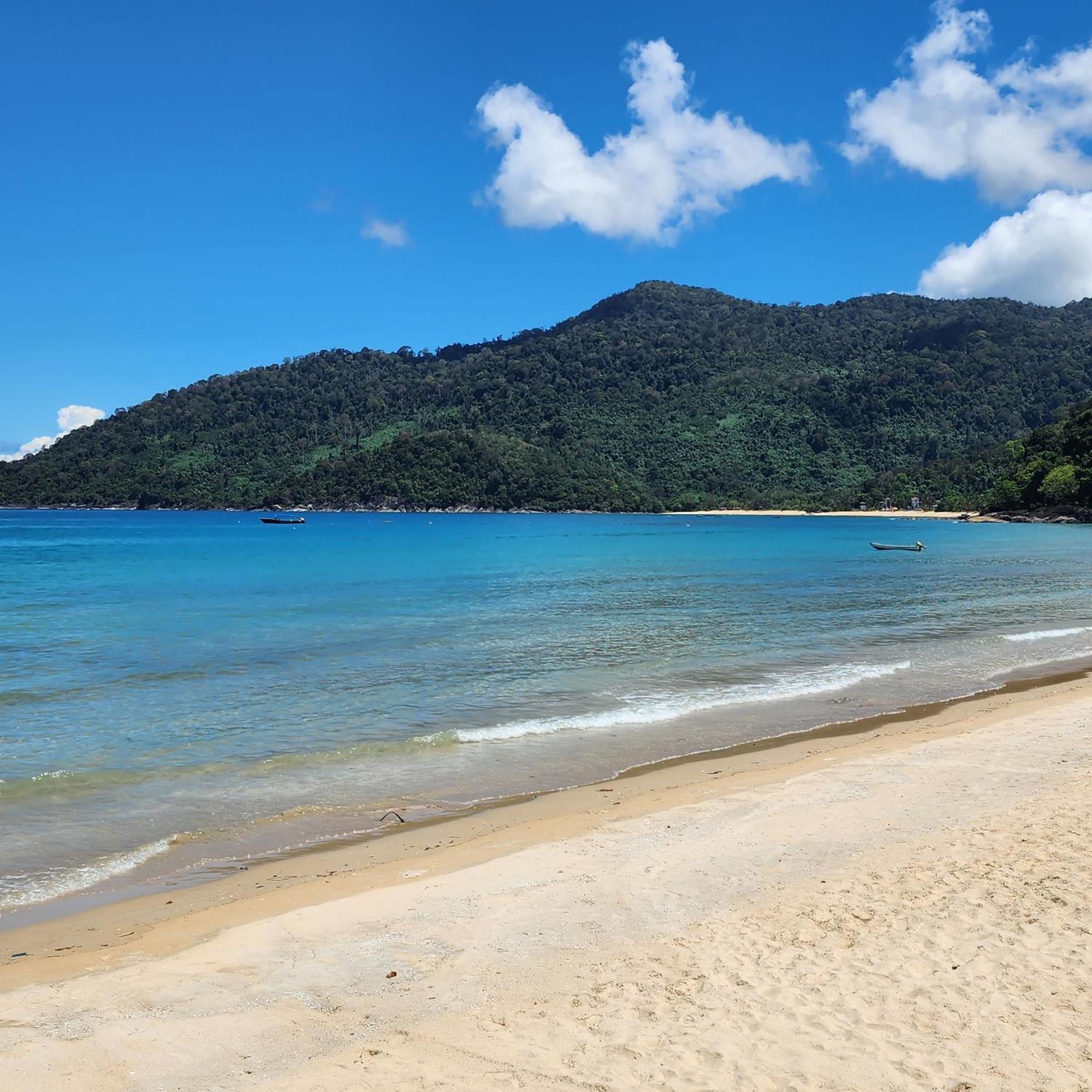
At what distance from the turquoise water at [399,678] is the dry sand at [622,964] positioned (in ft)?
6.33

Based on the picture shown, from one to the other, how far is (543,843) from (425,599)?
22456 millimetres

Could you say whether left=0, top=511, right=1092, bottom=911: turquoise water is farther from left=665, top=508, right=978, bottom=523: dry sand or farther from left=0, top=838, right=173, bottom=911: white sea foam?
left=665, top=508, right=978, bottom=523: dry sand

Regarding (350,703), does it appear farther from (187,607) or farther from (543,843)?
(187,607)

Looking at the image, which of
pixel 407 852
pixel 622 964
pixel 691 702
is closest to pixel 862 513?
pixel 691 702

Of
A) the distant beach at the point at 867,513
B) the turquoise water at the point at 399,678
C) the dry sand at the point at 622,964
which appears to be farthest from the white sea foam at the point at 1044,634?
the distant beach at the point at 867,513

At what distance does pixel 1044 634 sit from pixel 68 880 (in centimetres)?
2253

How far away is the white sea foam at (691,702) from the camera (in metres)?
12.7

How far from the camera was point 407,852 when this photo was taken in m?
8.02

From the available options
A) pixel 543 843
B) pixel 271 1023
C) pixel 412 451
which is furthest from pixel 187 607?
pixel 412 451

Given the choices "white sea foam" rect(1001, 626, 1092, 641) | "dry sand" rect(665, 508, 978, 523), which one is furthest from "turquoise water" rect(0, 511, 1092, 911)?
"dry sand" rect(665, 508, 978, 523)

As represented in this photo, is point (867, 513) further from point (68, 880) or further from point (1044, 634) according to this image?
point (68, 880)

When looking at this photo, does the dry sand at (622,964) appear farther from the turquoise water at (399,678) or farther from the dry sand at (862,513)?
the dry sand at (862,513)

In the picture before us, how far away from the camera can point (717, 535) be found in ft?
292

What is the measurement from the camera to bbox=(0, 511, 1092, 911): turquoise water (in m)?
9.43
